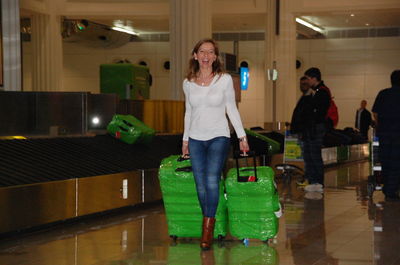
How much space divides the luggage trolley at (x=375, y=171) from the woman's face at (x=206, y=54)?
464cm

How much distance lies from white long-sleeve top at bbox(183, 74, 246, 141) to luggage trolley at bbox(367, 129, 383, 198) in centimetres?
454

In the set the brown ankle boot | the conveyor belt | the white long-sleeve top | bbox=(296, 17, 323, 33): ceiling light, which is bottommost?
the brown ankle boot

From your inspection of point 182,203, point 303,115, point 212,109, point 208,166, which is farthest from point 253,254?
point 303,115

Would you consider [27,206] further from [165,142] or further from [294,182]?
[294,182]

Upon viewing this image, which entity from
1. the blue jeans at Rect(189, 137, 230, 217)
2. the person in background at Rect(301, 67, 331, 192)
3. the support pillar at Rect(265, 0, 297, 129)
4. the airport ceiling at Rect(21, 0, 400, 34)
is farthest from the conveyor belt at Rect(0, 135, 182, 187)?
the airport ceiling at Rect(21, 0, 400, 34)

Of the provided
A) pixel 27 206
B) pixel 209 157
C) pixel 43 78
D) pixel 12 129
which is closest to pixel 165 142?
pixel 12 129

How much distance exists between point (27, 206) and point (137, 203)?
2.23 metres

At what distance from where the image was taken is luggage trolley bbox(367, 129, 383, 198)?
1000 cm

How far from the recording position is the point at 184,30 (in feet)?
53.6

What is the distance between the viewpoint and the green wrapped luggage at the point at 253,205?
6035 millimetres

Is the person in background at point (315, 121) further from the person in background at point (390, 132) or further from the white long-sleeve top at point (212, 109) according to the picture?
the white long-sleeve top at point (212, 109)

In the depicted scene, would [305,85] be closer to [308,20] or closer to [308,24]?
[308,20]

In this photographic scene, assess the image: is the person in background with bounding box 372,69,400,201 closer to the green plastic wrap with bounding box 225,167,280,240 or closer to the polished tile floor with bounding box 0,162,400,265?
the polished tile floor with bounding box 0,162,400,265

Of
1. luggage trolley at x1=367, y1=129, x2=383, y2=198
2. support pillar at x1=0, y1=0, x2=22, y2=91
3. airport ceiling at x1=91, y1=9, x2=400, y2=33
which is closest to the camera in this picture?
luggage trolley at x1=367, y1=129, x2=383, y2=198
